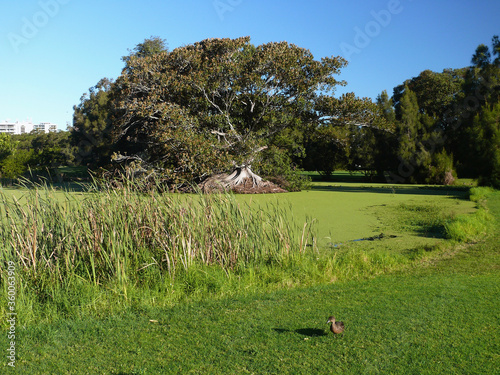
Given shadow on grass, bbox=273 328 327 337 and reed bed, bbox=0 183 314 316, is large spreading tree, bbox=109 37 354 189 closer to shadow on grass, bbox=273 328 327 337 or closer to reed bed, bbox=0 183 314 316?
reed bed, bbox=0 183 314 316

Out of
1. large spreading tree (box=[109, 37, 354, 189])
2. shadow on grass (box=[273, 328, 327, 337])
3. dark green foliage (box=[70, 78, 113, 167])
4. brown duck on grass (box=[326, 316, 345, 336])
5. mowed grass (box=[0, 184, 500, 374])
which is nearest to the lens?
mowed grass (box=[0, 184, 500, 374])

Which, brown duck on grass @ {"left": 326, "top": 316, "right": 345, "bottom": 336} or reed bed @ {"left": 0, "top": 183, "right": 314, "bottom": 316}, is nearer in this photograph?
brown duck on grass @ {"left": 326, "top": 316, "right": 345, "bottom": 336}

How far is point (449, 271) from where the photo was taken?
4.61m

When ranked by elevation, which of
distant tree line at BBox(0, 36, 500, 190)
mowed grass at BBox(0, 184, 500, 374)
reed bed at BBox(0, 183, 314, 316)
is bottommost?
mowed grass at BBox(0, 184, 500, 374)

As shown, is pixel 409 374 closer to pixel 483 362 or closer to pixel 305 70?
pixel 483 362

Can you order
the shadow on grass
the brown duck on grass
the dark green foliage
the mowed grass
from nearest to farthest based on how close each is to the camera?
the mowed grass → the brown duck on grass → the shadow on grass → the dark green foliage

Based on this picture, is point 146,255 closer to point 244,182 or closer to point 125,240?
point 125,240

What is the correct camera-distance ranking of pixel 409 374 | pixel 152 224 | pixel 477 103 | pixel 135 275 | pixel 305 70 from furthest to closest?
1. pixel 477 103
2. pixel 305 70
3. pixel 152 224
4. pixel 135 275
5. pixel 409 374

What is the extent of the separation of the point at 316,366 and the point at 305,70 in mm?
12770

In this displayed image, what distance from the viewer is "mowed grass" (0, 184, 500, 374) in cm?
259

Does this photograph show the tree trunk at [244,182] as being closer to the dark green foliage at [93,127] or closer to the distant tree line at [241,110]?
the distant tree line at [241,110]

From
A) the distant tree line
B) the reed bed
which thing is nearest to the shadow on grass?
the reed bed

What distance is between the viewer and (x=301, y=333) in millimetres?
2998

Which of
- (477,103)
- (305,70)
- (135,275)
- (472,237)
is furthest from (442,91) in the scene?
(135,275)
